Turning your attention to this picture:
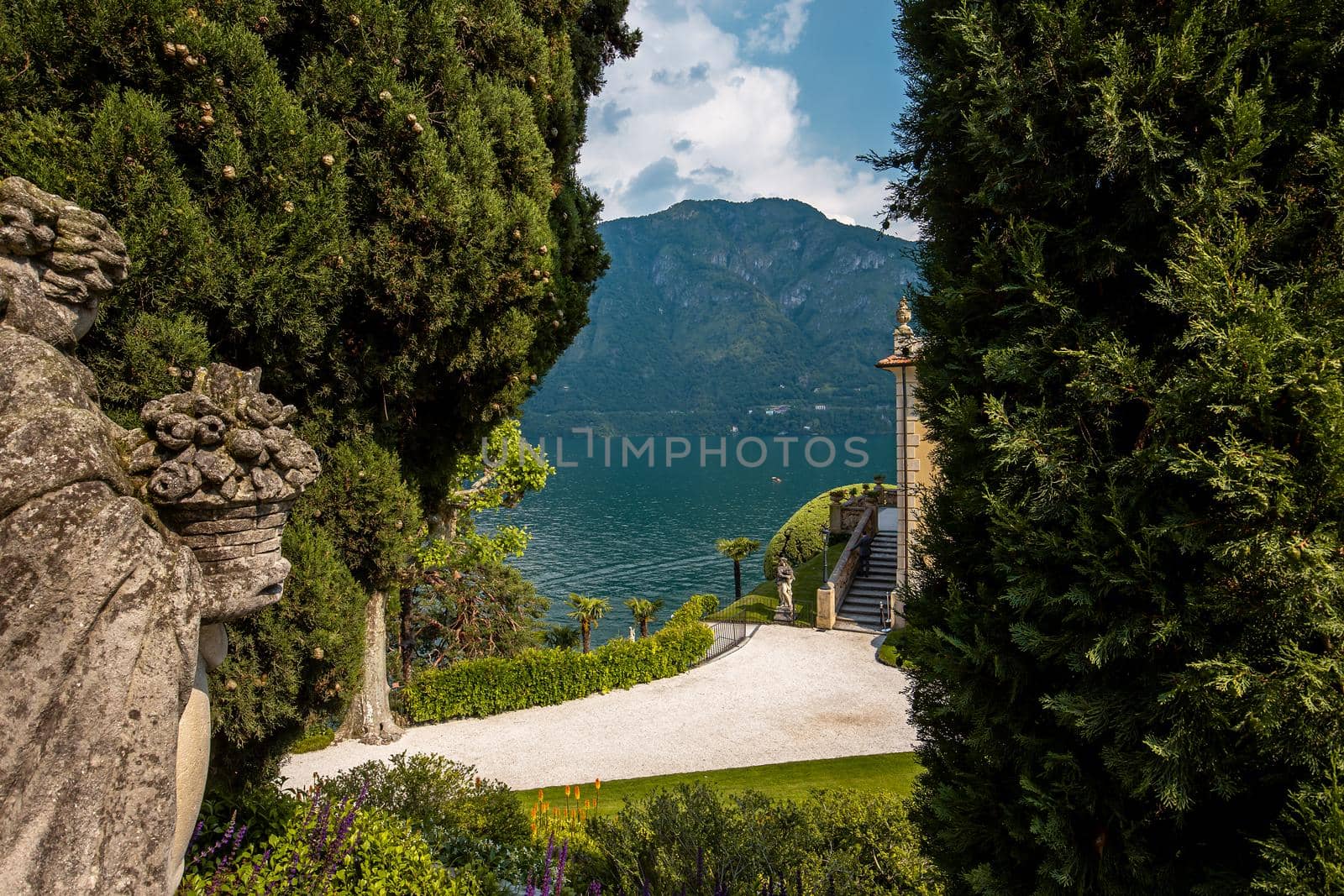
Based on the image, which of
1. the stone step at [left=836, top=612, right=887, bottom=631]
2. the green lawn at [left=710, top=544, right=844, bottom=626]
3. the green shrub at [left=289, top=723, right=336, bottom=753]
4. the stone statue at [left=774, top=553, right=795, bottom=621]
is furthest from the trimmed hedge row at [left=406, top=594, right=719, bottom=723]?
the stone step at [left=836, top=612, right=887, bottom=631]

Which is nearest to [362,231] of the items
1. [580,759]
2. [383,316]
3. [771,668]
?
[383,316]

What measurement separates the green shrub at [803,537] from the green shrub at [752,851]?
2523 centimetres

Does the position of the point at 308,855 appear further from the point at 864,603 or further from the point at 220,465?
the point at 864,603

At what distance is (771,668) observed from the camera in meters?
17.9

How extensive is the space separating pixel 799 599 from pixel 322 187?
21457 millimetres

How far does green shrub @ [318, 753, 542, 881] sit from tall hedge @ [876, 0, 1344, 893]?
14.0 ft

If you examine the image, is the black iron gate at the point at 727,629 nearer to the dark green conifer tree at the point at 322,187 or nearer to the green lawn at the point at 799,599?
the green lawn at the point at 799,599

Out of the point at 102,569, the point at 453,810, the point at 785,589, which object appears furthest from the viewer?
the point at 785,589

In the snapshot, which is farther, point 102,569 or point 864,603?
point 864,603

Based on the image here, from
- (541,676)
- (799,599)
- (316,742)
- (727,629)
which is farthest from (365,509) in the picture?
(799,599)

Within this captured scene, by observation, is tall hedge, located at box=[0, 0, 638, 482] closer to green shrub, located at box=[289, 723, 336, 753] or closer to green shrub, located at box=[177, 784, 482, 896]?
green shrub, located at box=[177, 784, 482, 896]

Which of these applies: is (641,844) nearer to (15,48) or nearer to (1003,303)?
(1003,303)

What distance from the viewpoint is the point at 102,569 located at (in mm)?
2541

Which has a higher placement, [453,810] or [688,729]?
[453,810]
